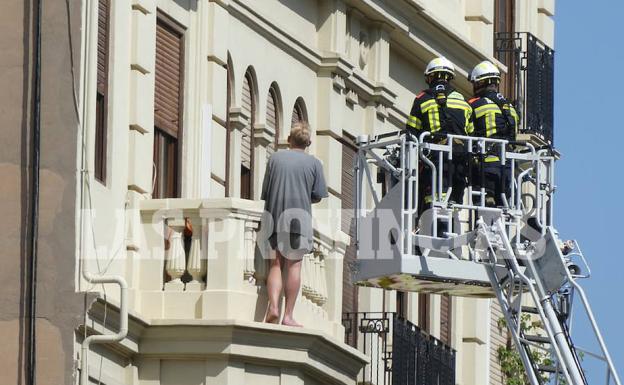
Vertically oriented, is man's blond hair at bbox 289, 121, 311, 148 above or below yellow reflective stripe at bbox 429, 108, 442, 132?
below

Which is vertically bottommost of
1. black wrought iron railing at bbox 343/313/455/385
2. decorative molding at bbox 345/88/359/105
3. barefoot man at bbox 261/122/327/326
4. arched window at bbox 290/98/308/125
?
black wrought iron railing at bbox 343/313/455/385

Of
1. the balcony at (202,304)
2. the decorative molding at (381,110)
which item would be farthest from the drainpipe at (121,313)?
the decorative molding at (381,110)

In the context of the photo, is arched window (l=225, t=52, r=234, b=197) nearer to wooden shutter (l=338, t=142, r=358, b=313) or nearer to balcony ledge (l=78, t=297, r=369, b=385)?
wooden shutter (l=338, t=142, r=358, b=313)

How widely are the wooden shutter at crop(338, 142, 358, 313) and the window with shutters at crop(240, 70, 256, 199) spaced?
2443 mm

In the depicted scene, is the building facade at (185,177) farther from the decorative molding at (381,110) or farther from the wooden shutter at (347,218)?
the decorative molding at (381,110)

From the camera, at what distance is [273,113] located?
1305 inches

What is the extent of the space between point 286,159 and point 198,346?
68.9 inches

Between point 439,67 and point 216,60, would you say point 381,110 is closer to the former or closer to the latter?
point 216,60

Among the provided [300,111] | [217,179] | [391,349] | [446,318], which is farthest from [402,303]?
[217,179]

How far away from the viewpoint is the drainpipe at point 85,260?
26.3 metres

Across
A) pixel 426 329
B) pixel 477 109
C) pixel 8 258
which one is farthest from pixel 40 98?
pixel 426 329

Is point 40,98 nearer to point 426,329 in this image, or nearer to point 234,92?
point 234,92

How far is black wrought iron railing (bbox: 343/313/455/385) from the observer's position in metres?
34.3

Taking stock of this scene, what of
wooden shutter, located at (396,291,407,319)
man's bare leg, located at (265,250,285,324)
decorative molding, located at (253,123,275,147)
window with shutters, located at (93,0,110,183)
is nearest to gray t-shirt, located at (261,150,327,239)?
man's bare leg, located at (265,250,285,324)
